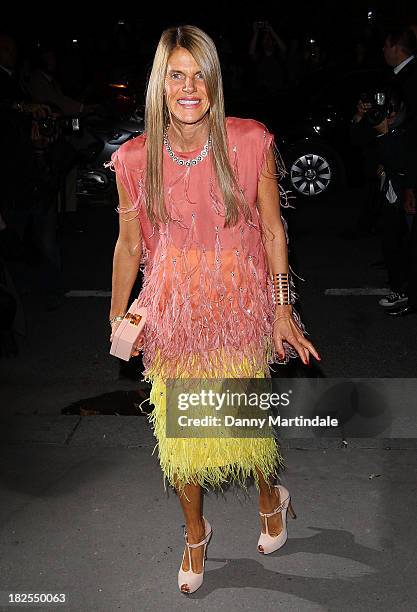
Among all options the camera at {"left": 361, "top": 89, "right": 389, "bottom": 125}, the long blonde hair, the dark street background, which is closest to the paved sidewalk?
the dark street background

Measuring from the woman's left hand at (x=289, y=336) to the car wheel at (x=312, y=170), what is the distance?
29.1 ft

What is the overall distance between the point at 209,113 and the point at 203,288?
1.98 feet

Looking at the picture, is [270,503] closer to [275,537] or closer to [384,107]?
[275,537]

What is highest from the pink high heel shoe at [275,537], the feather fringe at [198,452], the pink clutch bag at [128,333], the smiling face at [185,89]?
the smiling face at [185,89]

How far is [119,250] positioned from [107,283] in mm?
5003

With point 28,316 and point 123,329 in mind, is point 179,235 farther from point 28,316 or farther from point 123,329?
point 28,316

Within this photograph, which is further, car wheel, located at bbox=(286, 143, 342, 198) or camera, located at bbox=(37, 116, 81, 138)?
car wheel, located at bbox=(286, 143, 342, 198)

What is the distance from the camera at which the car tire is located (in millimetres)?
12125

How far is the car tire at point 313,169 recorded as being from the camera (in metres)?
12.1

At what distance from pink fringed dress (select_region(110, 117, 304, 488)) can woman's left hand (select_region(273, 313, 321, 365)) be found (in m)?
0.08

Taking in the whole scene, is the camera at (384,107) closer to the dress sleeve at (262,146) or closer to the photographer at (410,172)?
the photographer at (410,172)

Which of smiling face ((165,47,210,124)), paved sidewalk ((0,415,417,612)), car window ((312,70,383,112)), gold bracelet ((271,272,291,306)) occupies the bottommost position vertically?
paved sidewalk ((0,415,417,612))

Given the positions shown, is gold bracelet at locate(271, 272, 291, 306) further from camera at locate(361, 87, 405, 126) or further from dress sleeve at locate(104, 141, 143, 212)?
camera at locate(361, 87, 405, 126)

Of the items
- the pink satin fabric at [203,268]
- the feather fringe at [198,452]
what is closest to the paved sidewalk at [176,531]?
the feather fringe at [198,452]
